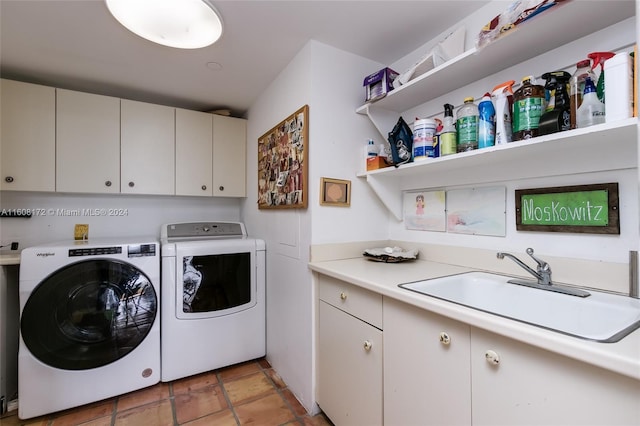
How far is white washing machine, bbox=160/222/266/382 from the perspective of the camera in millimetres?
1943

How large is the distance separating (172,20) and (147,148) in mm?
1283

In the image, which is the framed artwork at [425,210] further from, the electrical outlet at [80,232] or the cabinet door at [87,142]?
the electrical outlet at [80,232]

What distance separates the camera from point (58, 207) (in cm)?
226

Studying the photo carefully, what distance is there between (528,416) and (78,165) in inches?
113

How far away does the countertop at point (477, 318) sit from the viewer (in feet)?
1.92

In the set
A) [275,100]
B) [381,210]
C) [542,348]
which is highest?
[275,100]

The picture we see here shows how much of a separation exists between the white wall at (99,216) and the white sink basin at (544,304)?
90.6 inches

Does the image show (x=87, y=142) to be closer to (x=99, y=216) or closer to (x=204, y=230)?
(x=99, y=216)

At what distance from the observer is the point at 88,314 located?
68.2 inches

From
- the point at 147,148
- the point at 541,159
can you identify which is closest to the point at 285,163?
the point at 147,148

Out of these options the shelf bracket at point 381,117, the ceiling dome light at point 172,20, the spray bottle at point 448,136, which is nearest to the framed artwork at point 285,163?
the shelf bracket at point 381,117

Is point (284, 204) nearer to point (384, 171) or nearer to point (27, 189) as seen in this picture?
point (384, 171)

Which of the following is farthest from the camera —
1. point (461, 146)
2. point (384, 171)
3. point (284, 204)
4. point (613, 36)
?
point (284, 204)

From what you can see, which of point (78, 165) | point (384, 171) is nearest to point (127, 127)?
point (78, 165)
